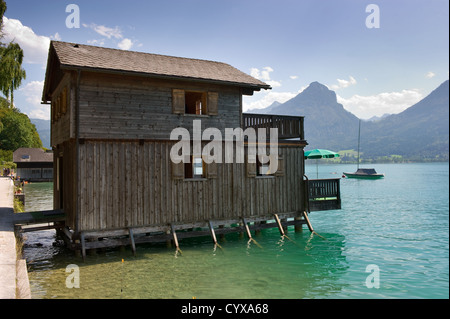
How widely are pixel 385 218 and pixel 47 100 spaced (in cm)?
2904

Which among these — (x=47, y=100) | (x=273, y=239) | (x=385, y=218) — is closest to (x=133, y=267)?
(x=273, y=239)

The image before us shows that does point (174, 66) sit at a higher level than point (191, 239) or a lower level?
higher

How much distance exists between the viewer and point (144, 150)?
15.8 metres

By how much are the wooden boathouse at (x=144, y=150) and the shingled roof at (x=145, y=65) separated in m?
0.05

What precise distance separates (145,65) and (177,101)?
222 cm

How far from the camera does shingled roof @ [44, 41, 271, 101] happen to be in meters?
14.7

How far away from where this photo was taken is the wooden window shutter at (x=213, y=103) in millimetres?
17234

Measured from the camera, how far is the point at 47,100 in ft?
72.5

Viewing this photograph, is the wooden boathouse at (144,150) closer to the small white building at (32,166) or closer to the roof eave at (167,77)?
the roof eave at (167,77)

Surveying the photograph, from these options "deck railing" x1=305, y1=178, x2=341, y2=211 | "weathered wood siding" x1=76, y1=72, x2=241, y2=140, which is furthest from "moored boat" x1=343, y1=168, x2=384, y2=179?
"weathered wood siding" x1=76, y1=72, x2=241, y2=140
